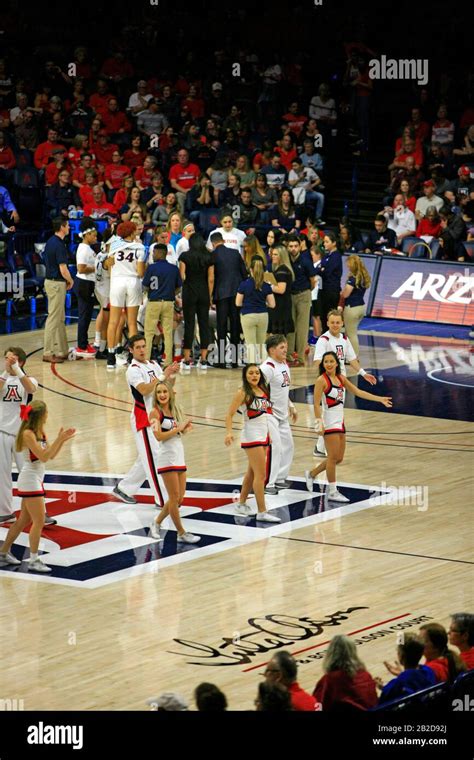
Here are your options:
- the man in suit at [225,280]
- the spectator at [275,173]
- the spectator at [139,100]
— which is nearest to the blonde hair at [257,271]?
the man in suit at [225,280]

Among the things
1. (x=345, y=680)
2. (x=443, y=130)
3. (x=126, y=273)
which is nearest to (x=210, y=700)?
(x=345, y=680)

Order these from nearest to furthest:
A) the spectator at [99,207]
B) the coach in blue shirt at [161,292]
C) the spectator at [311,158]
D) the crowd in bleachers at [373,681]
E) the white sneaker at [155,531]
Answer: the crowd in bleachers at [373,681] → the white sneaker at [155,531] → the coach in blue shirt at [161,292] → the spectator at [99,207] → the spectator at [311,158]

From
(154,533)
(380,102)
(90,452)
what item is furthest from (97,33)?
(154,533)

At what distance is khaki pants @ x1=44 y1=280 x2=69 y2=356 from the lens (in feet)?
73.3

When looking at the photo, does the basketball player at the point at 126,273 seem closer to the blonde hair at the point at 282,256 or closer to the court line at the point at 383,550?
the blonde hair at the point at 282,256

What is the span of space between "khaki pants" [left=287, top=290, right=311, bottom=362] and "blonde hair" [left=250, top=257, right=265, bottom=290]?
6.42ft

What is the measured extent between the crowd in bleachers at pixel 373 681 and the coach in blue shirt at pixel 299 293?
44.0 ft

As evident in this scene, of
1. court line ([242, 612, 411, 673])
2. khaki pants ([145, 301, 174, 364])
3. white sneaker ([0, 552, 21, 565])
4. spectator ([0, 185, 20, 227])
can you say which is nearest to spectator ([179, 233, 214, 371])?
khaki pants ([145, 301, 174, 364])

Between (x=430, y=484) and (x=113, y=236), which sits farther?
(x=113, y=236)

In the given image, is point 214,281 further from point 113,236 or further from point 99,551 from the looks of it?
point 99,551

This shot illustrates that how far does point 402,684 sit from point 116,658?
292 centimetres

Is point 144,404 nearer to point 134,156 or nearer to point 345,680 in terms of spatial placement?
point 345,680

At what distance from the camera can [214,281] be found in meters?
22.3

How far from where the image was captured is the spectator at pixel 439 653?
9.06 metres
